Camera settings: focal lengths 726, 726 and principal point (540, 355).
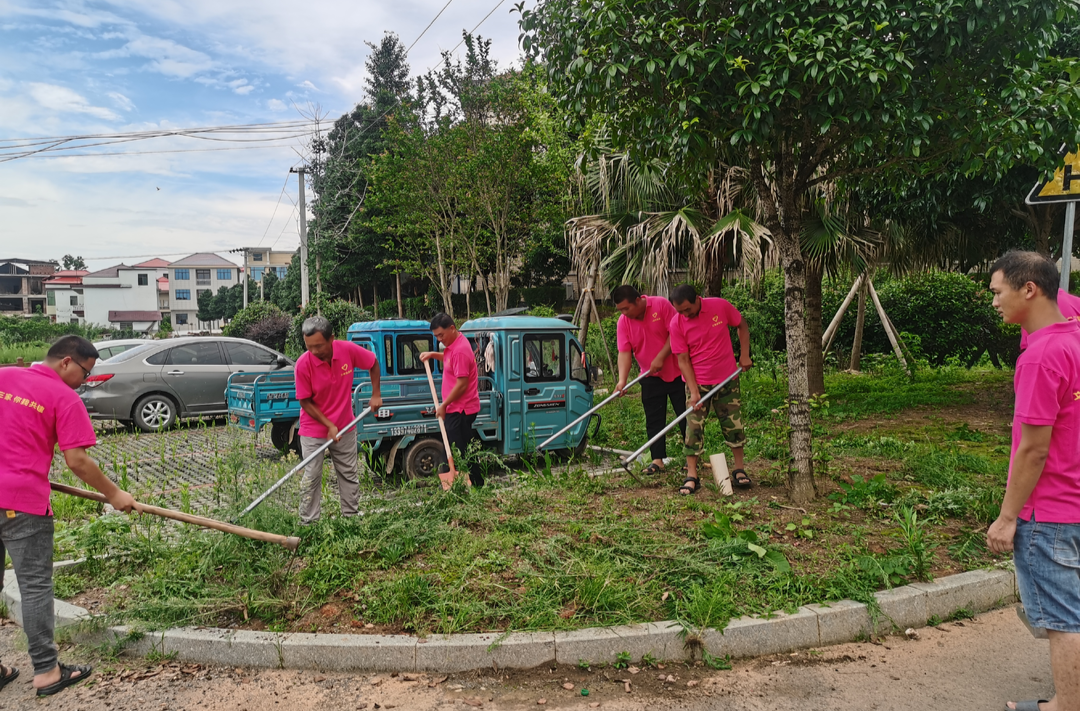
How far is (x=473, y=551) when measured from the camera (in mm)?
4680

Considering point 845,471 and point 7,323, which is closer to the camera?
point 845,471

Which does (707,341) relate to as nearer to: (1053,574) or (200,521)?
(1053,574)

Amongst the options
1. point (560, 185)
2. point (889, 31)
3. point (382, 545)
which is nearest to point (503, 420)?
point (382, 545)

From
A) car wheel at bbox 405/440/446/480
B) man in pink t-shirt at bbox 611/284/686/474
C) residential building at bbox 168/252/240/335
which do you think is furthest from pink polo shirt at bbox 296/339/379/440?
residential building at bbox 168/252/240/335

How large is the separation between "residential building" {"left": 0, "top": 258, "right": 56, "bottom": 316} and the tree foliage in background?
97.4 meters

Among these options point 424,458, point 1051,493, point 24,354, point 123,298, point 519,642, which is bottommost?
point 519,642

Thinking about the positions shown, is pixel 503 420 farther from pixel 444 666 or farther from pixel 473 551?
pixel 444 666

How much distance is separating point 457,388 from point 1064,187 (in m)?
5.05

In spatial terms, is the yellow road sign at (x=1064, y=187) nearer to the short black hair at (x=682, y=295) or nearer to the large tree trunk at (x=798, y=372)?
the large tree trunk at (x=798, y=372)

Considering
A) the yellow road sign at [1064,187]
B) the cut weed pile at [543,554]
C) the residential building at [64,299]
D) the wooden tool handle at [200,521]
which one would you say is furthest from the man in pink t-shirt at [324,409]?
the residential building at [64,299]

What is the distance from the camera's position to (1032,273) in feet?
9.91

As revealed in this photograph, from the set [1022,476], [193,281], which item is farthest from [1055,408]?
[193,281]

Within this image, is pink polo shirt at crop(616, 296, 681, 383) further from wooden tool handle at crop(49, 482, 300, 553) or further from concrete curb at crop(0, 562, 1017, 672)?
wooden tool handle at crop(49, 482, 300, 553)

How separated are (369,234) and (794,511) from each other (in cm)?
3412
